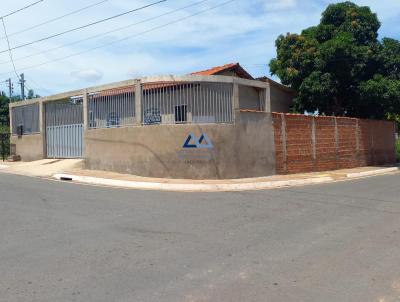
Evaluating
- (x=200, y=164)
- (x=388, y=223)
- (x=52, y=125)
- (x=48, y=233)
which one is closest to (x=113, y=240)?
(x=48, y=233)

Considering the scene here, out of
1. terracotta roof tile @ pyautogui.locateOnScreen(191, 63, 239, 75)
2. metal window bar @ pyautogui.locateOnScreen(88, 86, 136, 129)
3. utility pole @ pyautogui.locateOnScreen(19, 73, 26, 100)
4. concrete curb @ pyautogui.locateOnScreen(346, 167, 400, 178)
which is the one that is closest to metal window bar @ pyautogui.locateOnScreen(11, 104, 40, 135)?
metal window bar @ pyautogui.locateOnScreen(88, 86, 136, 129)

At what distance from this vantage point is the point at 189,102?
55.7ft

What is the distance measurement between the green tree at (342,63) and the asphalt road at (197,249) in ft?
45.2

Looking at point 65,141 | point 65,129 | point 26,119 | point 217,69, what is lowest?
point 65,141

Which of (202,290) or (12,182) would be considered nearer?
(202,290)

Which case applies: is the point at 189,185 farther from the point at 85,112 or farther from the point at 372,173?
the point at 372,173

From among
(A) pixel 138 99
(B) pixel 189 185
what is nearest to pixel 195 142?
(B) pixel 189 185

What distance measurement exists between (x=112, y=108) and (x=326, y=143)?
10344mm

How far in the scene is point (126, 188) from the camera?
14555 mm

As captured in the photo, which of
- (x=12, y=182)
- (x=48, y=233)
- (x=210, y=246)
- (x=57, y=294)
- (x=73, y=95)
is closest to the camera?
(x=57, y=294)

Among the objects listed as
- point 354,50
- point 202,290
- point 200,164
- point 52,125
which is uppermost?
point 354,50

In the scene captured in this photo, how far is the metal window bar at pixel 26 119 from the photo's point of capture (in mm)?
24203

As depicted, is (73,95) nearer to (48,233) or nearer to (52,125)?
(52,125)

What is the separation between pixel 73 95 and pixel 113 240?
15.0m
